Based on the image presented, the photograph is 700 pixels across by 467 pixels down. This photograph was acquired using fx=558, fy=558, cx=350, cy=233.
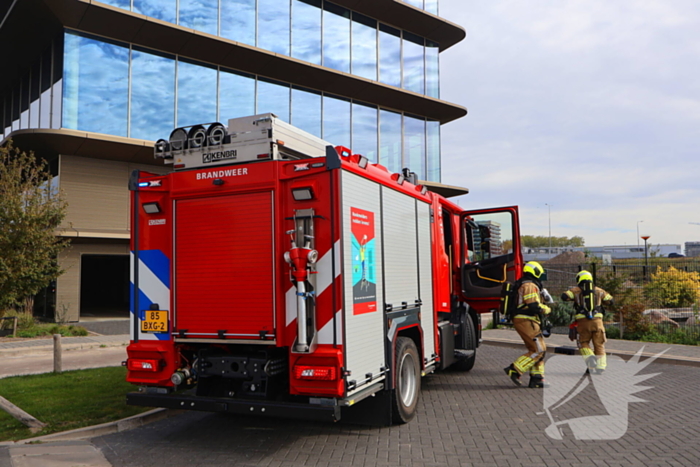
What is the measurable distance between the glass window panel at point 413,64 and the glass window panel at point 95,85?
1432cm

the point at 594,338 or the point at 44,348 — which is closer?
the point at 594,338

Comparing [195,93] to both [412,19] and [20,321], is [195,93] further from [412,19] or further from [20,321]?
[412,19]

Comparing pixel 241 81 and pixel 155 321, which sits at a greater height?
pixel 241 81

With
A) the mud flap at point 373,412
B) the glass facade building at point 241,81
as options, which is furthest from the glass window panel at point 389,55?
the mud flap at point 373,412

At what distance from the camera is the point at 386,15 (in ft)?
92.6

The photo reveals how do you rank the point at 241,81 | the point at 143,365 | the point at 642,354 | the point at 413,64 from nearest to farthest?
1. the point at 143,365
2. the point at 642,354
3. the point at 241,81
4. the point at 413,64

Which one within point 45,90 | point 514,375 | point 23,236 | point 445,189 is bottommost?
point 514,375

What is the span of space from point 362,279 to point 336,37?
23.3 meters

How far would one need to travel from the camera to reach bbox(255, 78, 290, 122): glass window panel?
81.5 ft

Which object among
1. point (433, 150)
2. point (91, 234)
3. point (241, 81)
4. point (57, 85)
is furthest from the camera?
point (433, 150)

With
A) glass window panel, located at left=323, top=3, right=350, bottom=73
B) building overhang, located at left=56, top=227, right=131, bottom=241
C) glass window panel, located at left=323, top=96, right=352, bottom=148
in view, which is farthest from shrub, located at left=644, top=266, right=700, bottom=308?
building overhang, located at left=56, top=227, right=131, bottom=241

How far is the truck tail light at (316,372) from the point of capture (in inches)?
203

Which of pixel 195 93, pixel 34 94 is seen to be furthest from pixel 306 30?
pixel 34 94

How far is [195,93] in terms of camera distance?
2308 cm
